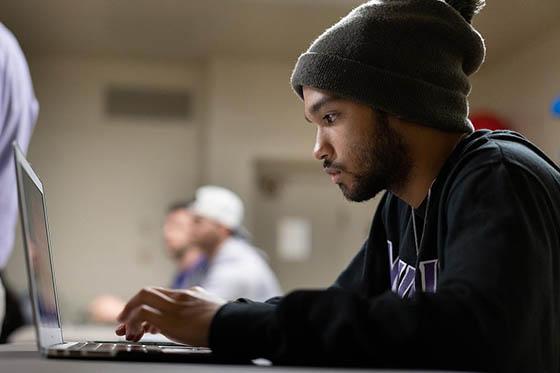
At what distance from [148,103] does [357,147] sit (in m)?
4.77

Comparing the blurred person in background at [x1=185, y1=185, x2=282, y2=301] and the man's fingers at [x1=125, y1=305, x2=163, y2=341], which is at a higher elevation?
the man's fingers at [x1=125, y1=305, x2=163, y2=341]

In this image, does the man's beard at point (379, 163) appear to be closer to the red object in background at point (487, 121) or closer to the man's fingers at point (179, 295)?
the man's fingers at point (179, 295)

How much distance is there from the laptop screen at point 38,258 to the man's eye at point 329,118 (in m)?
0.39

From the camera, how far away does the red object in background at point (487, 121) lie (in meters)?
5.09

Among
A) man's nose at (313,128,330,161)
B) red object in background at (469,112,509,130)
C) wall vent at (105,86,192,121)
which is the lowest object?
red object in background at (469,112,509,130)

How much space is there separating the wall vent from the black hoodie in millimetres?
4861

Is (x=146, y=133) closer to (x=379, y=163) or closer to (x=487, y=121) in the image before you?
(x=487, y=121)

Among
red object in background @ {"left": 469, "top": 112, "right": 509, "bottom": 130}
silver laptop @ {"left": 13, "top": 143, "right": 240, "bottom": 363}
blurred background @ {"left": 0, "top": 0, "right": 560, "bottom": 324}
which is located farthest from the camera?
blurred background @ {"left": 0, "top": 0, "right": 560, "bottom": 324}

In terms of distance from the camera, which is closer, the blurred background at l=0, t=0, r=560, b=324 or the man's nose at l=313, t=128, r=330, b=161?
the man's nose at l=313, t=128, r=330, b=161

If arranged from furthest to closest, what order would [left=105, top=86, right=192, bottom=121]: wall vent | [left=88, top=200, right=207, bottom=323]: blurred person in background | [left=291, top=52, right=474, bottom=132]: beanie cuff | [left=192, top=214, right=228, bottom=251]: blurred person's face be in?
[left=105, top=86, right=192, bottom=121]: wall vent → [left=88, top=200, right=207, bottom=323]: blurred person in background → [left=192, top=214, right=228, bottom=251]: blurred person's face → [left=291, top=52, right=474, bottom=132]: beanie cuff

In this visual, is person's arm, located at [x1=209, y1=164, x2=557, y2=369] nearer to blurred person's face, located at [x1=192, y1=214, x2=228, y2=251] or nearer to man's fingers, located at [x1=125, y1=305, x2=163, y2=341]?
man's fingers, located at [x1=125, y1=305, x2=163, y2=341]

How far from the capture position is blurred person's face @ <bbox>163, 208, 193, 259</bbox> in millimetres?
4613

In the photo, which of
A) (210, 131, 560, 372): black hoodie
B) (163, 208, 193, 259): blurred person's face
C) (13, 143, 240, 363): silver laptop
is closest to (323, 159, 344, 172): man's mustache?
(210, 131, 560, 372): black hoodie

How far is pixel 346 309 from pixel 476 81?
5.18 meters
